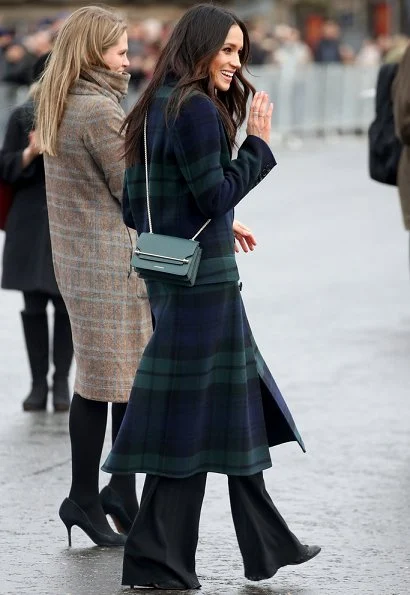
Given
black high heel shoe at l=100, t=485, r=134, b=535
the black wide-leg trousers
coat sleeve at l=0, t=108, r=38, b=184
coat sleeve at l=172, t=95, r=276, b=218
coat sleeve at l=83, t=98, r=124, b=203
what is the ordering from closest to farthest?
coat sleeve at l=172, t=95, r=276, b=218 → the black wide-leg trousers → coat sleeve at l=83, t=98, r=124, b=203 → black high heel shoe at l=100, t=485, r=134, b=535 → coat sleeve at l=0, t=108, r=38, b=184

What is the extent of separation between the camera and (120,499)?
5.71 meters

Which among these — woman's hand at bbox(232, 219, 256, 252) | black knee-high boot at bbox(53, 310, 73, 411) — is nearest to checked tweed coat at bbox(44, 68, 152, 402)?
woman's hand at bbox(232, 219, 256, 252)

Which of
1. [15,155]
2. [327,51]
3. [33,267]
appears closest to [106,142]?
[15,155]

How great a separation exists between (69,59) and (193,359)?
4.17 feet

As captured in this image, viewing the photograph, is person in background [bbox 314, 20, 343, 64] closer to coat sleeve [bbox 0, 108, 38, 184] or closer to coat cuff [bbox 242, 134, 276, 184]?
coat sleeve [bbox 0, 108, 38, 184]

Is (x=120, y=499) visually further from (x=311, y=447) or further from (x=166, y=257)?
(x=311, y=447)

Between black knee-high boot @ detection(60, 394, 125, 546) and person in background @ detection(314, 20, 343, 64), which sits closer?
black knee-high boot @ detection(60, 394, 125, 546)

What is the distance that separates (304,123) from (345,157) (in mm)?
3703

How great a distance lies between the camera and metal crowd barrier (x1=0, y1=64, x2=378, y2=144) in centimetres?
2767

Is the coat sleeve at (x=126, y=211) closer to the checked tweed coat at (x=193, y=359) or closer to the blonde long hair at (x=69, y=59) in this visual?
the checked tweed coat at (x=193, y=359)

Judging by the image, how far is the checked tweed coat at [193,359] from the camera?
487 centimetres

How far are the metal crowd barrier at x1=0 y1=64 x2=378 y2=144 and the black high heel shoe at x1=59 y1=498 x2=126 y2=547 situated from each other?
20772mm

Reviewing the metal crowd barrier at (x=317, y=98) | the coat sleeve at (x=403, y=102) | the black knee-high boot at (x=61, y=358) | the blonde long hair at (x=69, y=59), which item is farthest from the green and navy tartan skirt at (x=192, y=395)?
the metal crowd barrier at (x=317, y=98)

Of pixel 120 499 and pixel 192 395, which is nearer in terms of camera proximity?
pixel 192 395
